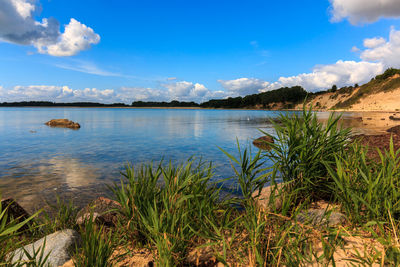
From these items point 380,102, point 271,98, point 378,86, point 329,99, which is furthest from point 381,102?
point 271,98

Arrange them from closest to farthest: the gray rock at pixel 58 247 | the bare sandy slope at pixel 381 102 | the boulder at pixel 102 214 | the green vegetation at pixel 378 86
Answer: the gray rock at pixel 58 247, the boulder at pixel 102 214, the bare sandy slope at pixel 381 102, the green vegetation at pixel 378 86

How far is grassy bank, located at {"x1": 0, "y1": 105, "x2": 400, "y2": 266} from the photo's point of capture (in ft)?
9.43

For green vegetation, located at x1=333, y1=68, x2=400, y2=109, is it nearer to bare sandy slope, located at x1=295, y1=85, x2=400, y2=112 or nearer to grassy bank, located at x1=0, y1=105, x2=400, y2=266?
→ bare sandy slope, located at x1=295, y1=85, x2=400, y2=112

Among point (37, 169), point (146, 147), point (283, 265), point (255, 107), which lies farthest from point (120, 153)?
point (255, 107)

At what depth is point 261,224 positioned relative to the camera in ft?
9.52

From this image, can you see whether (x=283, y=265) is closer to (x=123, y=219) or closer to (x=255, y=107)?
(x=123, y=219)

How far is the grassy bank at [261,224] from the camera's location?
2873 mm

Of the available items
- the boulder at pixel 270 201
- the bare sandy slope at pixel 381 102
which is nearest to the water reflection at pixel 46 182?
the boulder at pixel 270 201

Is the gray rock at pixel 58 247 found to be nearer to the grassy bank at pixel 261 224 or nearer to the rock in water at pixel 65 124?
the grassy bank at pixel 261 224

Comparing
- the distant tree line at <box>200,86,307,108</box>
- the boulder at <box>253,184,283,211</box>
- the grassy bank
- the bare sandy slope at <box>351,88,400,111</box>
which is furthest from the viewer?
the distant tree line at <box>200,86,307,108</box>

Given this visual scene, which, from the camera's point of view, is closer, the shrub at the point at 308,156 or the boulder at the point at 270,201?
the boulder at the point at 270,201

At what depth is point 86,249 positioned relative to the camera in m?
2.70

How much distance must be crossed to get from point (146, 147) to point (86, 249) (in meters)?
16.2

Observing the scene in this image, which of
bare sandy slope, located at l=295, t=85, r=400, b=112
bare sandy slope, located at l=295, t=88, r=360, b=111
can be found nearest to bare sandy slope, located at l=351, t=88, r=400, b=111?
bare sandy slope, located at l=295, t=85, r=400, b=112
